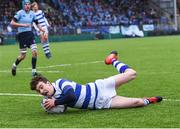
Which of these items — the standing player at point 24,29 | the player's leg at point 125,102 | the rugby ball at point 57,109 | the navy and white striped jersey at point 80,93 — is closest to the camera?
the navy and white striped jersey at point 80,93

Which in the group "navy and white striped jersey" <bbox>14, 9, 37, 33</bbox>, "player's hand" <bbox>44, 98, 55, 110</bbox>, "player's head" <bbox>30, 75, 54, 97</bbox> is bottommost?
"player's hand" <bbox>44, 98, 55, 110</bbox>

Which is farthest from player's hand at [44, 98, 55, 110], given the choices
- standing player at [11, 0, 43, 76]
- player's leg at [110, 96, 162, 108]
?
standing player at [11, 0, 43, 76]

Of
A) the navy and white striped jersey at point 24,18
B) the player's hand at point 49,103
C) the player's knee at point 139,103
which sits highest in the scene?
the navy and white striped jersey at point 24,18

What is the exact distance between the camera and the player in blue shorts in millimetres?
8203

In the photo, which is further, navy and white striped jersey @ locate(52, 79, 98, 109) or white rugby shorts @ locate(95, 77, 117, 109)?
white rugby shorts @ locate(95, 77, 117, 109)

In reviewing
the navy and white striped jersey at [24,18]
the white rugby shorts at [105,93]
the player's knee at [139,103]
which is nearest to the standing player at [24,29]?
the navy and white striped jersey at [24,18]

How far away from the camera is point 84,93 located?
834 centimetres

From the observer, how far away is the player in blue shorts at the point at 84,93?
26.9 feet

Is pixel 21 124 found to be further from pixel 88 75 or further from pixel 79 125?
pixel 88 75

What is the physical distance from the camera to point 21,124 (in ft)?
24.6

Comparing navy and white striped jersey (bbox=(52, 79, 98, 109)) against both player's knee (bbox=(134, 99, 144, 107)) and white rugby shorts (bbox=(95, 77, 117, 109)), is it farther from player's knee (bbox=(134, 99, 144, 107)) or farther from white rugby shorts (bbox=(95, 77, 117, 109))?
player's knee (bbox=(134, 99, 144, 107))

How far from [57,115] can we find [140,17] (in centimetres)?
5365

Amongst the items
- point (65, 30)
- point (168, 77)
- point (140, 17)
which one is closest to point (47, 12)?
point (65, 30)

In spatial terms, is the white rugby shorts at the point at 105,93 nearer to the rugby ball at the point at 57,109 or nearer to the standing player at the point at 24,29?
the rugby ball at the point at 57,109
